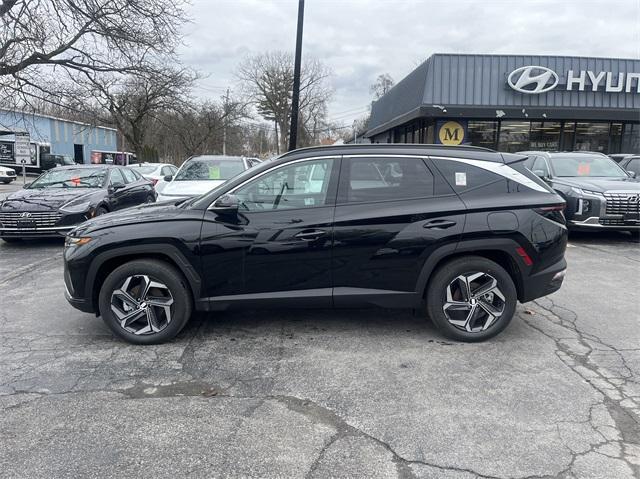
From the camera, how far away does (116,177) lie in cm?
1053

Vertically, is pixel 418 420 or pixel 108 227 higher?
pixel 108 227

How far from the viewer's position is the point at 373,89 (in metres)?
71.7

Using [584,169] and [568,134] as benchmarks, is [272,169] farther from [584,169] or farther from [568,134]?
[568,134]

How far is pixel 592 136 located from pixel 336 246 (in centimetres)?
2061

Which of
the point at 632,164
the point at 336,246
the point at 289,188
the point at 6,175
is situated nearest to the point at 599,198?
the point at 632,164

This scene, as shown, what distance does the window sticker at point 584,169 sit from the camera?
10219 millimetres

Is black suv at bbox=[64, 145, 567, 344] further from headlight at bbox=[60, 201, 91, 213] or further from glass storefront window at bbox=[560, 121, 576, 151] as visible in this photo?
glass storefront window at bbox=[560, 121, 576, 151]

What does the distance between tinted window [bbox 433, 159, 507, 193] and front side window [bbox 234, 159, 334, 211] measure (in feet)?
3.48

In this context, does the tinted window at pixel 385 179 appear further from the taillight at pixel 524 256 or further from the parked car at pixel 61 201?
the parked car at pixel 61 201

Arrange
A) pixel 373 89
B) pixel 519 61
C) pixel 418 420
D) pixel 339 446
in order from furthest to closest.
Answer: pixel 373 89 < pixel 519 61 < pixel 418 420 < pixel 339 446

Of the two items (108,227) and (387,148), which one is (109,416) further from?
(387,148)

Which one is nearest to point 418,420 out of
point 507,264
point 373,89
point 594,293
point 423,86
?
point 507,264

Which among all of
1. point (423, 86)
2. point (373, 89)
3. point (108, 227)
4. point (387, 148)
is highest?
point (373, 89)

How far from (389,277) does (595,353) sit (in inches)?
75.2
